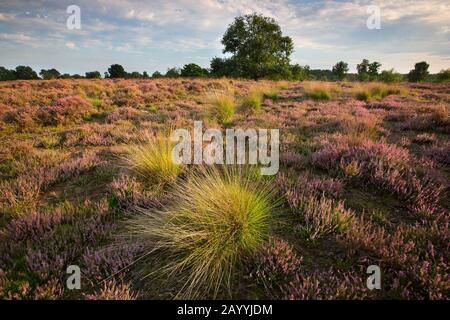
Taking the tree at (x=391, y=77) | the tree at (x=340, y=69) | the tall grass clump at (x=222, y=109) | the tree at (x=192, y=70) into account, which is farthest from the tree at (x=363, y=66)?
the tall grass clump at (x=222, y=109)

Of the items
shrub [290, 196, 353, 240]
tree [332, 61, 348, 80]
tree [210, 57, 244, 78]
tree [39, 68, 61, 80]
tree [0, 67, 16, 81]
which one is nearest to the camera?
shrub [290, 196, 353, 240]

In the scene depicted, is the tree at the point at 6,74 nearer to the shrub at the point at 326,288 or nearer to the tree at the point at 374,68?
the shrub at the point at 326,288

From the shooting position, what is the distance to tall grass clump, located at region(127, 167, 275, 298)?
2.54 metres

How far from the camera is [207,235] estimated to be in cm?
288

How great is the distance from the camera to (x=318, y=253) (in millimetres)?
2758

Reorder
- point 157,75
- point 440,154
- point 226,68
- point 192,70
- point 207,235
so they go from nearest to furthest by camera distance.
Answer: point 207,235, point 440,154, point 226,68, point 192,70, point 157,75

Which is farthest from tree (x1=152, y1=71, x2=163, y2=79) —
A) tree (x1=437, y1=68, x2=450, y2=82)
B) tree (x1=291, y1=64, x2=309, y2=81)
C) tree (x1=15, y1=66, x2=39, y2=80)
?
tree (x1=437, y1=68, x2=450, y2=82)

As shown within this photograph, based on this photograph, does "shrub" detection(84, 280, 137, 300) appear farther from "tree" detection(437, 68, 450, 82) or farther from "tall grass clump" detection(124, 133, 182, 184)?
"tree" detection(437, 68, 450, 82)

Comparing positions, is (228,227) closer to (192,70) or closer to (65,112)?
(65,112)

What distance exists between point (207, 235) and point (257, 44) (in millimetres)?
38092

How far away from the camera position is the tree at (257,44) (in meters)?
34.9

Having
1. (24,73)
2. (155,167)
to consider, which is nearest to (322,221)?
(155,167)

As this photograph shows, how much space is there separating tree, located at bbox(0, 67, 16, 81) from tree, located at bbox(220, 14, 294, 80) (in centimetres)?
3542

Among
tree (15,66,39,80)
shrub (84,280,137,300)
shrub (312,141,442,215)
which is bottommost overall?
shrub (84,280,137,300)
